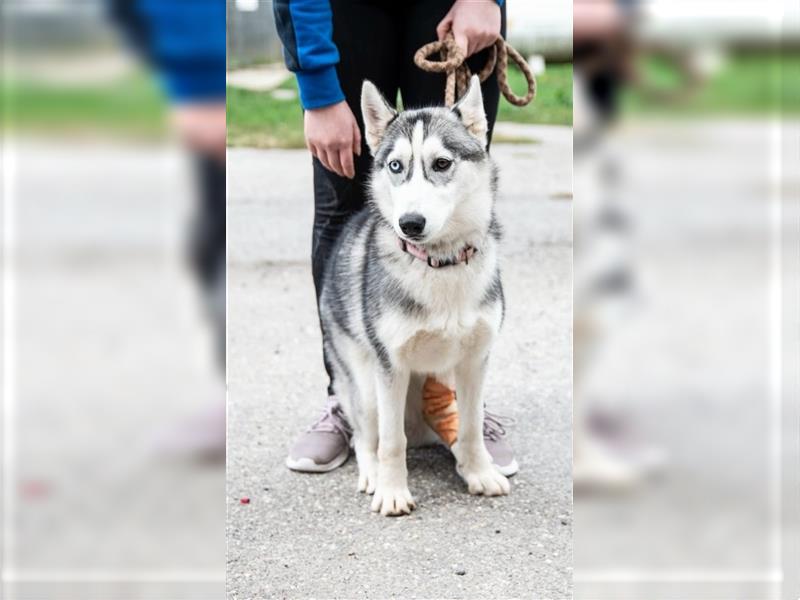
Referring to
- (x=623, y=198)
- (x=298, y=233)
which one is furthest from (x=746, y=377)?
(x=298, y=233)

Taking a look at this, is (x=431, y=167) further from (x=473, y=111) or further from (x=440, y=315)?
(x=440, y=315)

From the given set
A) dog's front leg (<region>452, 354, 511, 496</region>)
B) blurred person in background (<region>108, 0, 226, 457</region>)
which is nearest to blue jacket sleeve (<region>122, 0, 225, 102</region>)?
blurred person in background (<region>108, 0, 226, 457</region>)

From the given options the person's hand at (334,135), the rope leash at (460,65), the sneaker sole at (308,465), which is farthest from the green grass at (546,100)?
the sneaker sole at (308,465)

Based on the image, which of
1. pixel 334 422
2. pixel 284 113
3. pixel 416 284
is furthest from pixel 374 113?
pixel 284 113

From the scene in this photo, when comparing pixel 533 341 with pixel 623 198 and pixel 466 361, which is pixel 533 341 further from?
pixel 623 198

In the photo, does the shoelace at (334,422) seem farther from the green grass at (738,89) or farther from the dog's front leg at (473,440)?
the green grass at (738,89)

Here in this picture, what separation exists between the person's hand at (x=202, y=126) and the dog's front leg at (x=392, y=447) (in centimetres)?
134

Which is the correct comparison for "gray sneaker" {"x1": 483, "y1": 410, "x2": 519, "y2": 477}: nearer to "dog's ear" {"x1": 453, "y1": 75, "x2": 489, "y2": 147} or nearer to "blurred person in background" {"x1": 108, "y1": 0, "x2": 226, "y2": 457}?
"dog's ear" {"x1": 453, "y1": 75, "x2": 489, "y2": 147}

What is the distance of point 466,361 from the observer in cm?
263

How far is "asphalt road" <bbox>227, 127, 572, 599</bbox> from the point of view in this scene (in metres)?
2.37

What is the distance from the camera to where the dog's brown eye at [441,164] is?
235 cm

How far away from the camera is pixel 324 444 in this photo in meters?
2.96

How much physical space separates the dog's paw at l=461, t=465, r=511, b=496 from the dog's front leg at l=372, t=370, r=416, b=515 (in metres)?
0.21

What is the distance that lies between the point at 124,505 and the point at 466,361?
1.43m
